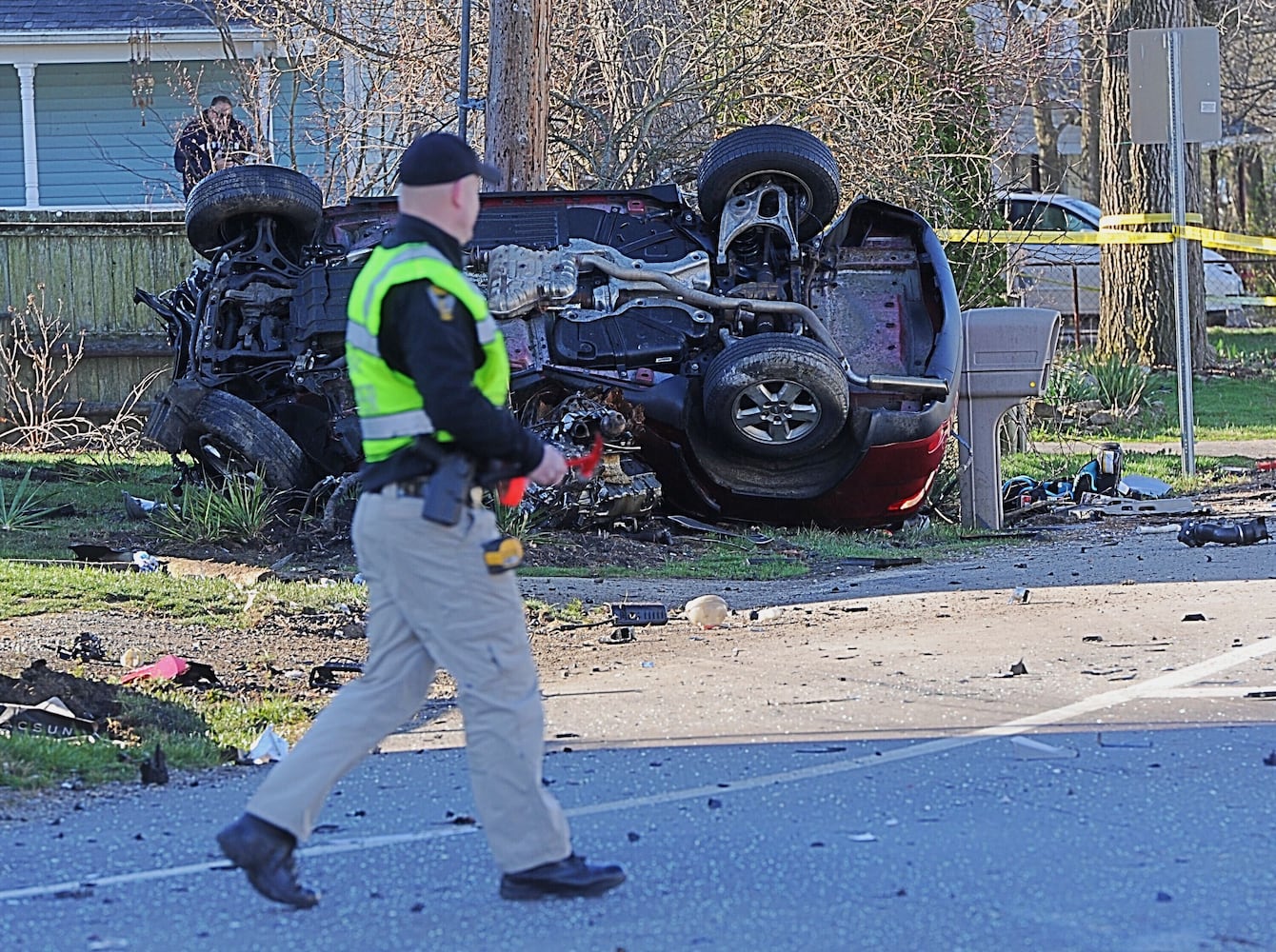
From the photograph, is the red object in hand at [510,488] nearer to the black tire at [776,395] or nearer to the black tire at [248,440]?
the black tire at [776,395]

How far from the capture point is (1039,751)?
5992mm

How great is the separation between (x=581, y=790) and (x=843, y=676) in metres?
1.88

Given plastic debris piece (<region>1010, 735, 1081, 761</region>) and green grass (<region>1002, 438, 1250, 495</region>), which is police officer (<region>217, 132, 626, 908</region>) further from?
green grass (<region>1002, 438, 1250, 495</region>)

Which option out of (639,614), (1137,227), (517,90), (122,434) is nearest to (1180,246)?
(517,90)

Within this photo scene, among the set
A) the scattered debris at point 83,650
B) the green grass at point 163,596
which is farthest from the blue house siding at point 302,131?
the scattered debris at point 83,650

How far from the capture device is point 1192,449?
14.1 m

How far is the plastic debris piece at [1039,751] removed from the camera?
5914mm

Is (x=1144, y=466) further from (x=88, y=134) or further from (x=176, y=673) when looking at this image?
(x=88, y=134)

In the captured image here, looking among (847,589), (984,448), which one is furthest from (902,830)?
(984,448)

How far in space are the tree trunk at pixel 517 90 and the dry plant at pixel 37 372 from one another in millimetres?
4935

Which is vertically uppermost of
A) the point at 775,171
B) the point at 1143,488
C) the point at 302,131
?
the point at 302,131

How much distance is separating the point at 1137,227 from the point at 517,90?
10.1 metres

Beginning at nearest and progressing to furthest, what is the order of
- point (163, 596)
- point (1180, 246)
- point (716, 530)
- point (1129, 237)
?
point (163, 596) → point (716, 530) → point (1180, 246) → point (1129, 237)

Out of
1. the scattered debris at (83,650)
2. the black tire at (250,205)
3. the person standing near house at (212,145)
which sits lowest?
the scattered debris at (83,650)
